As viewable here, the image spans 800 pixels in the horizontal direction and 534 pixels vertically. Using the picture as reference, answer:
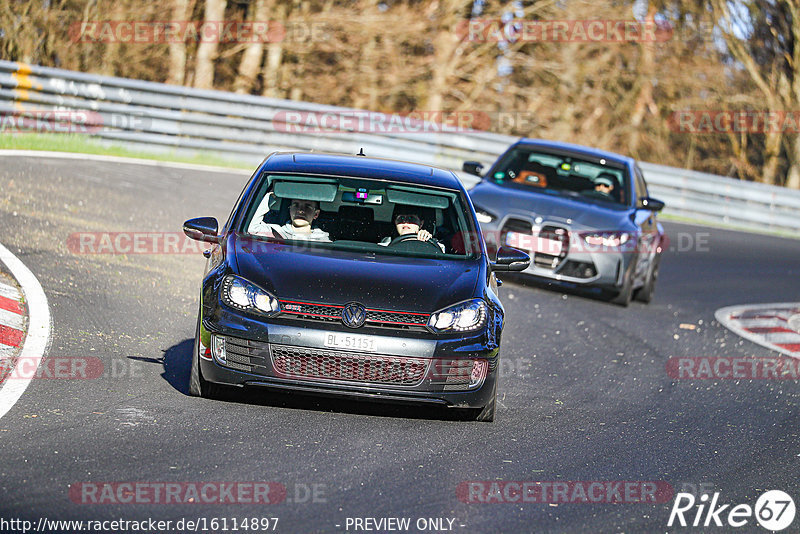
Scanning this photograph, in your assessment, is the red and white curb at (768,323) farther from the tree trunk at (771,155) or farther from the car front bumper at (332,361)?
the tree trunk at (771,155)

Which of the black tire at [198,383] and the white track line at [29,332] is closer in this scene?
the white track line at [29,332]

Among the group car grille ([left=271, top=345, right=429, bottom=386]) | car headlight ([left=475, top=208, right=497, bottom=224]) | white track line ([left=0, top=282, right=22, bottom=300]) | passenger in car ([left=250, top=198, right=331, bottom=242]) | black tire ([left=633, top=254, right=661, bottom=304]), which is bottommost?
black tire ([left=633, top=254, right=661, bottom=304])

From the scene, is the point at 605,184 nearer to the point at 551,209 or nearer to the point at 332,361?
the point at 551,209

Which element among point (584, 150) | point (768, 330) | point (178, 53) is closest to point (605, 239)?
point (584, 150)

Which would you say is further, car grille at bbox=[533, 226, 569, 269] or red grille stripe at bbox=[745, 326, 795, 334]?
red grille stripe at bbox=[745, 326, 795, 334]

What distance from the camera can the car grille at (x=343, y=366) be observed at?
247 inches

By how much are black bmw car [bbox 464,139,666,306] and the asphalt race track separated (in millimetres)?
406

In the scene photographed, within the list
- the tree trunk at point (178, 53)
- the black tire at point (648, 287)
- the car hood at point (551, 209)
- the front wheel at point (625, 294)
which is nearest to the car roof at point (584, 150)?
the car hood at point (551, 209)

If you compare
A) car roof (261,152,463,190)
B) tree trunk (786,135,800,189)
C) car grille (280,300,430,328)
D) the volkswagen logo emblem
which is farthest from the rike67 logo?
tree trunk (786,135,800,189)

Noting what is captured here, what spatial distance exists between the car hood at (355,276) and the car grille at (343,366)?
0.29 metres

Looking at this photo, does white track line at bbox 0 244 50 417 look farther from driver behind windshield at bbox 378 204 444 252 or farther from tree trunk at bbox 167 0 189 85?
tree trunk at bbox 167 0 189 85

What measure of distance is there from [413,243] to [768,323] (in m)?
7.05

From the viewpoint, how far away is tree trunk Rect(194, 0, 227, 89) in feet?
94.7

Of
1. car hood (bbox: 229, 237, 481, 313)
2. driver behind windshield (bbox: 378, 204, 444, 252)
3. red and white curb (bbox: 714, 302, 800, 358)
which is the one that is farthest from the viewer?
red and white curb (bbox: 714, 302, 800, 358)
